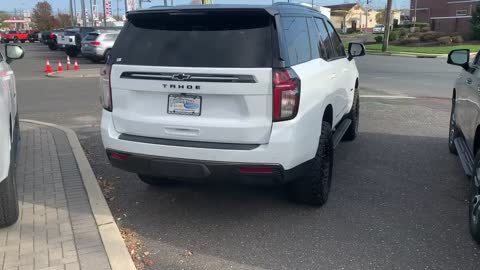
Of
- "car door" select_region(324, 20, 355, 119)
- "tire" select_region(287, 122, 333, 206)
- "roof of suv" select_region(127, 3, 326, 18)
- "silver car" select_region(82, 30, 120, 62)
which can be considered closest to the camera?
"roof of suv" select_region(127, 3, 326, 18)

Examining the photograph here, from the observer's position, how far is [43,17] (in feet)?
297

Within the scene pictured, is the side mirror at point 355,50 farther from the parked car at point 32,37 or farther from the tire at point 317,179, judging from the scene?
the parked car at point 32,37

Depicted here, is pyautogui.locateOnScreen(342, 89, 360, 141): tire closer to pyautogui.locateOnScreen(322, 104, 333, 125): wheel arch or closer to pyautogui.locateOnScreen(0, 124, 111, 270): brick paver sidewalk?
pyautogui.locateOnScreen(322, 104, 333, 125): wheel arch

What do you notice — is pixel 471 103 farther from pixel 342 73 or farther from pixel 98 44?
pixel 98 44

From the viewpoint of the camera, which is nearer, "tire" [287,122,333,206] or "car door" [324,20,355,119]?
"tire" [287,122,333,206]

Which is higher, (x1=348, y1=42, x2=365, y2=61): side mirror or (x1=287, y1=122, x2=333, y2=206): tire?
(x1=348, y1=42, x2=365, y2=61): side mirror

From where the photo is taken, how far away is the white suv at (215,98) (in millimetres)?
3816

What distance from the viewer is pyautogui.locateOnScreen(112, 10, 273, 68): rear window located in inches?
154

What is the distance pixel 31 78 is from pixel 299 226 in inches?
647

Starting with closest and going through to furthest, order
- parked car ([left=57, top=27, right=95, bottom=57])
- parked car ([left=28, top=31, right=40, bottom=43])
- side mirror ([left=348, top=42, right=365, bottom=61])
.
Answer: side mirror ([left=348, top=42, right=365, bottom=61]) < parked car ([left=57, top=27, right=95, bottom=57]) < parked car ([left=28, top=31, right=40, bottom=43])

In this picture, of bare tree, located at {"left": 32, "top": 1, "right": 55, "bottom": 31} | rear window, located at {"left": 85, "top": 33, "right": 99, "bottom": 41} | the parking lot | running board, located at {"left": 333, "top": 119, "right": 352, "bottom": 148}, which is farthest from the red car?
running board, located at {"left": 333, "top": 119, "right": 352, "bottom": 148}

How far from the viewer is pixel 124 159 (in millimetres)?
4242

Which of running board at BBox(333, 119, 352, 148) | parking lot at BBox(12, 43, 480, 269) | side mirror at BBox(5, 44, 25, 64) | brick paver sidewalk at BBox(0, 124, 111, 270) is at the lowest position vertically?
parking lot at BBox(12, 43, 480, 269)

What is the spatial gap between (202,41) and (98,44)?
22.2 meters
